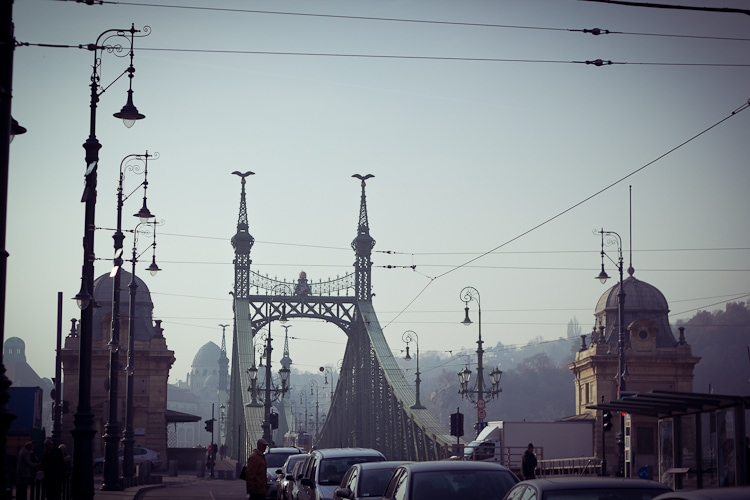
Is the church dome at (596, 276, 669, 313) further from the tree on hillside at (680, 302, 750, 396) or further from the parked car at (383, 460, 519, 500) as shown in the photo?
the parked car at (383, 460, 519, 500)

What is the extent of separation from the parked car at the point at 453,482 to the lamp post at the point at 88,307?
1021 cm

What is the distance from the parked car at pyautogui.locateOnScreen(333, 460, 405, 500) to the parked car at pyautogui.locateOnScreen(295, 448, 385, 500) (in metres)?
2.96

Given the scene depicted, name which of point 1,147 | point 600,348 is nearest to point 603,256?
point 600,348

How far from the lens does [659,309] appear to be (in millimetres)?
68688

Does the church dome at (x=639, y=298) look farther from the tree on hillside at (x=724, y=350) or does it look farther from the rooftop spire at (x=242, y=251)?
the rooftop spire at (x=242, y=251)

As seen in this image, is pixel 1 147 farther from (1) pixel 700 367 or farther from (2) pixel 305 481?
(1) pixel 700 367

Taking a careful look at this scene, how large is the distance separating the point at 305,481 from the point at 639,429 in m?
39.6

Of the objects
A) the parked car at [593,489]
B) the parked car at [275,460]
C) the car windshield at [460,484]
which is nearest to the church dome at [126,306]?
the parked car at [275,460]

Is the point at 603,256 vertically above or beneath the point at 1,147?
above

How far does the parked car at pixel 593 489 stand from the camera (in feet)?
40.6

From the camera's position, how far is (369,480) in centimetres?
1895

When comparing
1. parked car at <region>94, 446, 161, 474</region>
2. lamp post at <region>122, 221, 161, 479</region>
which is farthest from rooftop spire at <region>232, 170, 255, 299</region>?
lamp post at <region>122, 221, 161, 479</region>

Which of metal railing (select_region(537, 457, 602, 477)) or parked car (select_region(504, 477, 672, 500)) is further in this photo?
metal railing (select_region(537, 457, 602, 477))

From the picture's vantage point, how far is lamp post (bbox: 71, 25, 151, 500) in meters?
24.3
